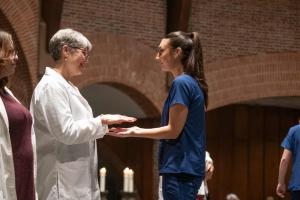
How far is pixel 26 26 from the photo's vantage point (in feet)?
31.8

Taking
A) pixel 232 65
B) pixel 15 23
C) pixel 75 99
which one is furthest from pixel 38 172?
pixel 232 65

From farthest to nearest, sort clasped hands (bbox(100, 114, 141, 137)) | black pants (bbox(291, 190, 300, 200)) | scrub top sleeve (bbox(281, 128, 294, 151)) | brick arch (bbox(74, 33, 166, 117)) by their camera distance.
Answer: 1. brick arch (bbox(74, 33, 166, 117))
2. scrub top sleeve (bbox(281, 128, 294, 151))
3. black pants (bbox(291, 190, 300, 200))
4. clasped hands (bbox(100, 114, 141, 137))

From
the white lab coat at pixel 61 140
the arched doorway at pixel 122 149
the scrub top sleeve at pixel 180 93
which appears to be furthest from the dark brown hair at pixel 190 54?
the arched doorway at pixel 122 149

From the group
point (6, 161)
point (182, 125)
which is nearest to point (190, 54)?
point (182, 125)

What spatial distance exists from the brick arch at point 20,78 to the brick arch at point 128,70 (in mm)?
828

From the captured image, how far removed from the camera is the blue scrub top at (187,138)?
3.24 m

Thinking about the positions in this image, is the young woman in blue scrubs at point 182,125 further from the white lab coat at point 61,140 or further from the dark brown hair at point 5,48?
the dark brown hair at point 5,48

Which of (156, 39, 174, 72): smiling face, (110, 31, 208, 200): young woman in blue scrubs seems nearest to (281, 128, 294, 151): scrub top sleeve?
(110, 31, 208, 200): young woman in blue scrubs

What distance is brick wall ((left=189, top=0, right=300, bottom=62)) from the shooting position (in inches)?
456

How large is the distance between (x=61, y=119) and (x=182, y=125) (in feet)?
2.02

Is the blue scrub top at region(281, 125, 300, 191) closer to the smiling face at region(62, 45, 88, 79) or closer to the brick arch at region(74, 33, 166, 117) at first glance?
the smiling face at region(62, 45, 88, 79)

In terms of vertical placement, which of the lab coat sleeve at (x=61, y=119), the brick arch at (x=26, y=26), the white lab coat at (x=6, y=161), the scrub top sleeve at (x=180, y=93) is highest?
the brick arch at (x=26, y=26)

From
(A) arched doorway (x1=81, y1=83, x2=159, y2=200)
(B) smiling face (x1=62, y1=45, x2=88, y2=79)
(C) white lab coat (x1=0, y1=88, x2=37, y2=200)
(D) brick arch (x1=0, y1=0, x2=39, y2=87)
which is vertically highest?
(D) brick arch (x1=0, y1=0, x2=39, y2=87)

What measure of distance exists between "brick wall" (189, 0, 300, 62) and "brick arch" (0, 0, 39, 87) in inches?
118
